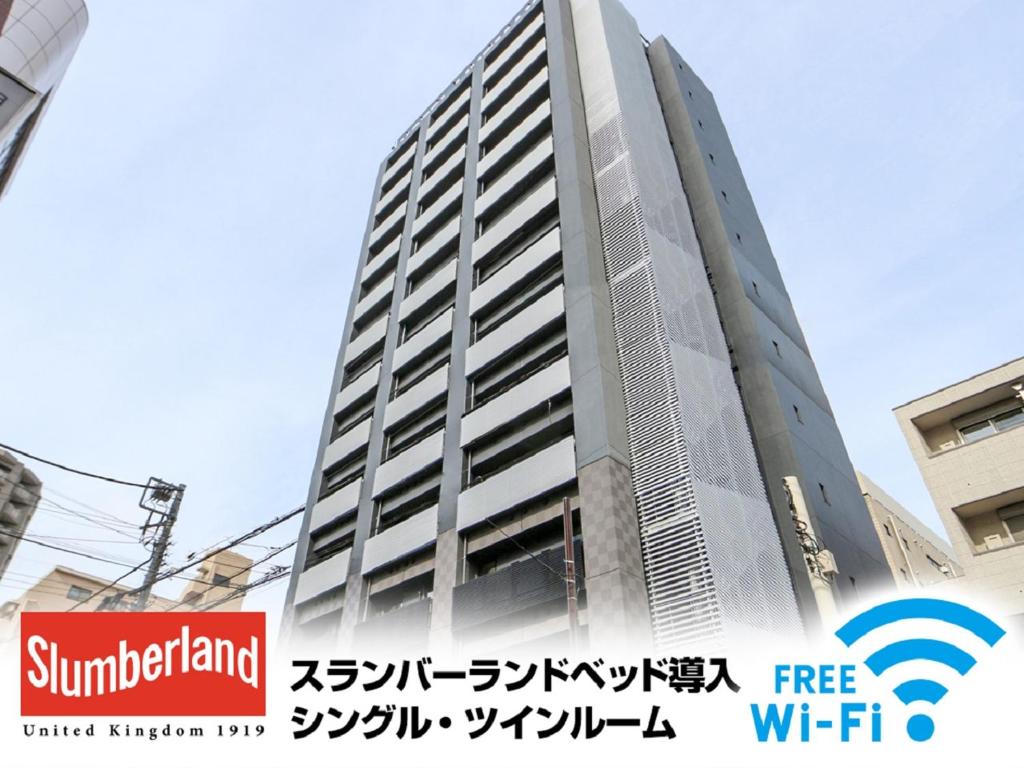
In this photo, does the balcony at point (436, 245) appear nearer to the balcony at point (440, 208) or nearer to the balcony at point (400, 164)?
the balcony at point (440, 208)

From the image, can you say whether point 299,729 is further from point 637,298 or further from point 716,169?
point 716,169

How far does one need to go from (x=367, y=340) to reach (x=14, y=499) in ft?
205

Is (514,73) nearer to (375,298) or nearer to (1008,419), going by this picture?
(375,298)

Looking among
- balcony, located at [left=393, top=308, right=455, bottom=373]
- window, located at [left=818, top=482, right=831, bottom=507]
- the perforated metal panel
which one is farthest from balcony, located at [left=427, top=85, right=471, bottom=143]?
window, located at [left=818, top=482, right=831, bottom=507]

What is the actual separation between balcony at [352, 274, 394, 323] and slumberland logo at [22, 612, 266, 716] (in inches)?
1143

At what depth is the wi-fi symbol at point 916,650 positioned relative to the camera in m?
11.7

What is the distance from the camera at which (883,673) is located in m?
11.6

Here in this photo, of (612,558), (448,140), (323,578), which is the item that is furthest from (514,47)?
(612,558)

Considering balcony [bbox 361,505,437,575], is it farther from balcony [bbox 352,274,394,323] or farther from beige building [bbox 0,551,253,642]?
beige building [bbox 0,551,253,642]

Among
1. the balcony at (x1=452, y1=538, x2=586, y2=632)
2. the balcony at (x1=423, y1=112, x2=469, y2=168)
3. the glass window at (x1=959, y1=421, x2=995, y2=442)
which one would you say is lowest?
the balcony at (x1=452, y1=538, x2=586, y2=632)

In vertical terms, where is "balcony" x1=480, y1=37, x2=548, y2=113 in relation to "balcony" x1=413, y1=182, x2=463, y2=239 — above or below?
above

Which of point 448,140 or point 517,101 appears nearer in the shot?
point 517,101

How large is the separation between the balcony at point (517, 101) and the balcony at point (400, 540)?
22.9 metres

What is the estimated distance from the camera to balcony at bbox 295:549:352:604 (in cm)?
2789
